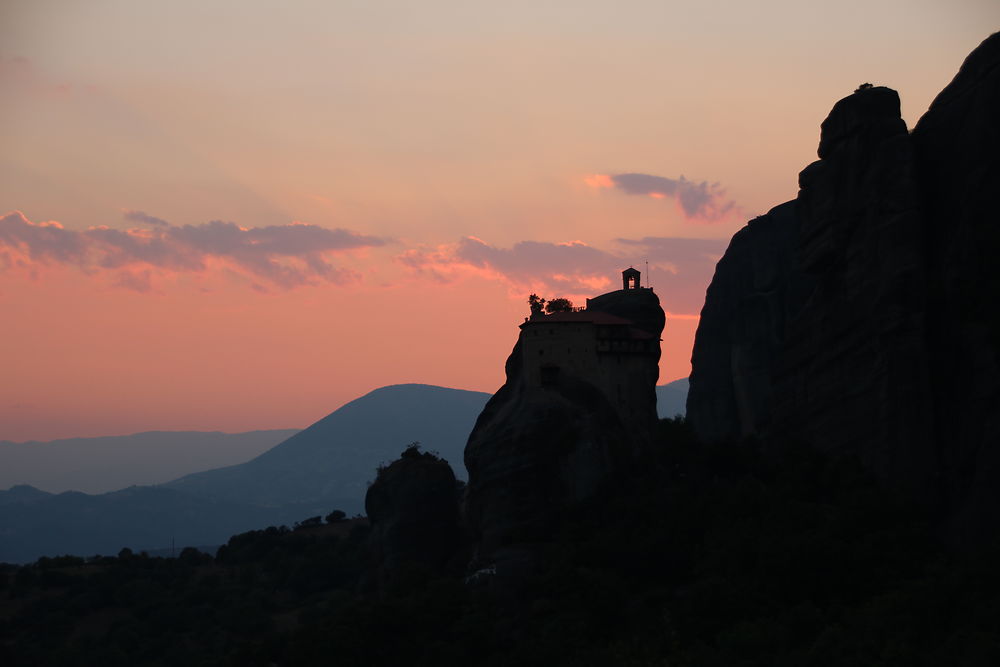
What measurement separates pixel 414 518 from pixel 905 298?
43.7 metres

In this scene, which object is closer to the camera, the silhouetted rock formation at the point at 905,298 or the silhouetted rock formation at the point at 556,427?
the silhouetted rock formation at the point at 905,298

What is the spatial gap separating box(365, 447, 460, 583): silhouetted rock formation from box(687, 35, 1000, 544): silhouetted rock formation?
2818cm

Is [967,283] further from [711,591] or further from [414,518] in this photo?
[414,518]

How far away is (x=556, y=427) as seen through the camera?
98.9 metres

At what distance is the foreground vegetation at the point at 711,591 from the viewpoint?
67.7 m

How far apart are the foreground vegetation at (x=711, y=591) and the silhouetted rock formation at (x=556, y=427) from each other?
2.37 metres

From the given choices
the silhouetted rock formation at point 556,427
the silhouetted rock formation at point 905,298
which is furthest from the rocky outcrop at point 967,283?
the silhouetted rock formation at point 556,427

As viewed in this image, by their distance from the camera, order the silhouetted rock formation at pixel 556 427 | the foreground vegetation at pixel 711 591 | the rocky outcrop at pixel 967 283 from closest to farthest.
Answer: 1. the foreground vegetation at pixel 711 591
2. the rocky outcrop at pixel 967 283
3. the silhouetted rock formation at pixel 556 427

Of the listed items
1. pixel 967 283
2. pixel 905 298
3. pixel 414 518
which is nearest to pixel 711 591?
pixel 905 298

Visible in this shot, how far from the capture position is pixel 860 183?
89.7 m

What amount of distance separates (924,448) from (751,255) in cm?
7029

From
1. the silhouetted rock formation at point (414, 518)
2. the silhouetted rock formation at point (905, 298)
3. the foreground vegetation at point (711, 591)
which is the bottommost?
the foreground vegetation at point (711, 591)

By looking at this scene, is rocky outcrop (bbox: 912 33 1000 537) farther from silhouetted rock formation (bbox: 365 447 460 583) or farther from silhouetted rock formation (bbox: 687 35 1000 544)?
silhouetted rock formation (bbox: 365 447 460 583)

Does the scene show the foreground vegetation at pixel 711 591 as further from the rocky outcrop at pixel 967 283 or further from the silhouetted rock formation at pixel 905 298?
the rocky outcrop at pixel 967 283
